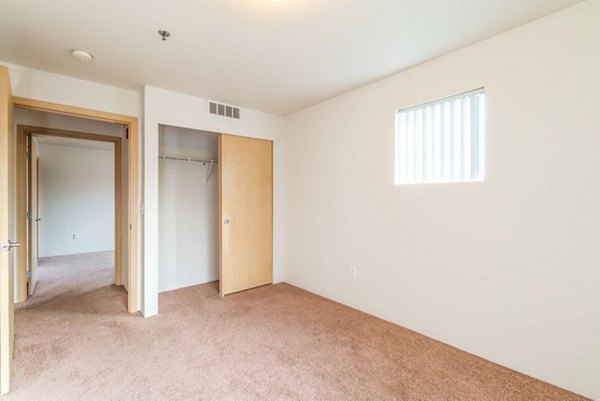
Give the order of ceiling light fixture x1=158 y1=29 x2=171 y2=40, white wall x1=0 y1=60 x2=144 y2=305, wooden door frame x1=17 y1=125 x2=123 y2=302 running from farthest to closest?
wooden door frame x1=17 y1=125 x2=123 y2=302 < white wall x1=0 y1=60 x2=144 y2=305 < ceiling light fixture x1=158 y1=29 x2=171 y2=40

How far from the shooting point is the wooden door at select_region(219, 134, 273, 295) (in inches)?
144

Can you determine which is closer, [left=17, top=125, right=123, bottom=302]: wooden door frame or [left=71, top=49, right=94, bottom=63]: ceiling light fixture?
[left=71, top=49, right=94, bottom=63]: ceiling light fixture

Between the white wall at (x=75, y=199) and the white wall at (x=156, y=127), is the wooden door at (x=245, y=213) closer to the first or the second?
the white wall at (x=156, y=127)

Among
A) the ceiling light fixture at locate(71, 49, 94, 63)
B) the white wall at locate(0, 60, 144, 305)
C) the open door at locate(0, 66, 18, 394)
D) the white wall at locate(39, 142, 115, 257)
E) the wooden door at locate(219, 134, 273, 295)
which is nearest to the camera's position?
the open door at locate(0, 66, 18, 394)

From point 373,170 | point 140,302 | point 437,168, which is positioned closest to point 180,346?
point 140,302

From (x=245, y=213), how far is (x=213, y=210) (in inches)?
29.1

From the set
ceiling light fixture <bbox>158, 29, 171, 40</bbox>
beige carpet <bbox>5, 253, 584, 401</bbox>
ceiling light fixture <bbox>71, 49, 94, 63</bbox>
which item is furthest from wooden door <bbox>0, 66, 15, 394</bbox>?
ceiling light fixture <bbox>158, 29, 171, 40</bbox>

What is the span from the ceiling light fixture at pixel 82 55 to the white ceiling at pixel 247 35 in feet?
0.15

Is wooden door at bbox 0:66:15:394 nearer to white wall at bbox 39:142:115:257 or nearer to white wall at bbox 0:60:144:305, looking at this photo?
white wall at bbox 0:60:144:305

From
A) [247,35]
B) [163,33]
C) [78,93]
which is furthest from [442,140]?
[78,93]

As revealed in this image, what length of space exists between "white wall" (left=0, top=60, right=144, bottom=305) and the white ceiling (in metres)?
0.11

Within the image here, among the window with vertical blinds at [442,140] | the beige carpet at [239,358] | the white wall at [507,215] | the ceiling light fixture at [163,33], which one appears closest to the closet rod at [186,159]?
the beige carpet at [239,358]

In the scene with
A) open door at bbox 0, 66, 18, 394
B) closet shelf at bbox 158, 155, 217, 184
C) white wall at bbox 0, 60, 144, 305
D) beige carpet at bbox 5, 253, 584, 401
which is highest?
white wall at bbox 0, 60, 144, 305

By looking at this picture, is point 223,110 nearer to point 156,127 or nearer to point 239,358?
point 156,127
